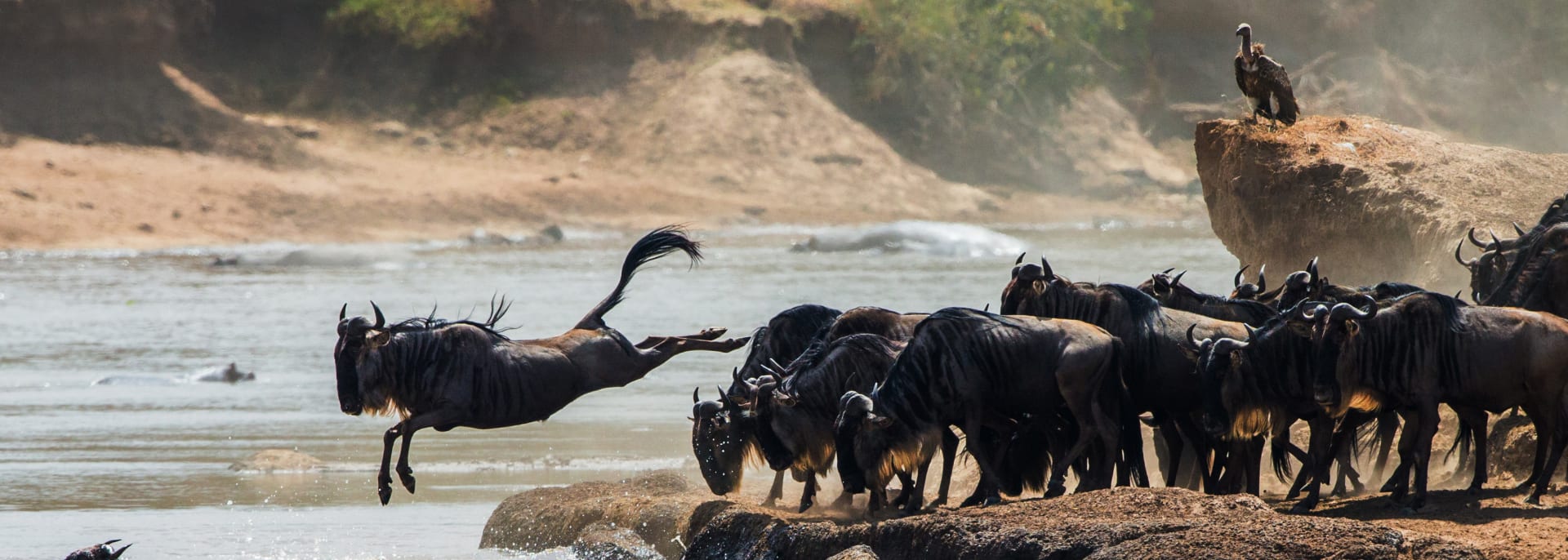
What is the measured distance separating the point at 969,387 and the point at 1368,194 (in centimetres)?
598

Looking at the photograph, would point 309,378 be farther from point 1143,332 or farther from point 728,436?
point 1143,332

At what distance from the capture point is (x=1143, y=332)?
342 inches

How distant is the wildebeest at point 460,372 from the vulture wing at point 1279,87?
5.15 metres

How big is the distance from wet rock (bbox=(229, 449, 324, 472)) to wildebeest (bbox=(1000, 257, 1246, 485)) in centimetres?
552

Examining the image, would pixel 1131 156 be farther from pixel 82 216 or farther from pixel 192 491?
pixel 192 491

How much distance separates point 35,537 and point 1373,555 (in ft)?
23.0

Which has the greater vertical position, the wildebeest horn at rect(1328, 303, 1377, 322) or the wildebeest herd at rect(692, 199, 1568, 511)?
the wildebeest horn at rect(1328, 303, 1377, 322)

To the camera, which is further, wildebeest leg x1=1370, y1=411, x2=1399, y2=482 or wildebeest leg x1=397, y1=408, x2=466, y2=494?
wildebeest leg x1=397, y1=408, x2=466, y2=494

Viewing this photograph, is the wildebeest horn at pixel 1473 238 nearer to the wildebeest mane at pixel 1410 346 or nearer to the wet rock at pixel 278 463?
the wildebeest mane at pixel 1410 346

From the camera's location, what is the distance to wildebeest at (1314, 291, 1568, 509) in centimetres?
764

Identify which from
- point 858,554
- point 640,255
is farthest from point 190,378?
point 858,554

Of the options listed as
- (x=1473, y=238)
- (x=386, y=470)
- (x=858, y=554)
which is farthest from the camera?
(x=1473, y=238)

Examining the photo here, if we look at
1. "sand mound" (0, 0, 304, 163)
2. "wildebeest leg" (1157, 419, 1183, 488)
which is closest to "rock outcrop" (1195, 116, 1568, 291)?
"wildebeest leg" (1157, 419, 1183, 488)

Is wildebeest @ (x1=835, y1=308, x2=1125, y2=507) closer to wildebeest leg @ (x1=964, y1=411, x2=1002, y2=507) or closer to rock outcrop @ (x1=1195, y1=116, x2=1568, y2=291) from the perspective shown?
wildebeest leg @ (x1=964, y1=411, x2=1002, y2=507)
